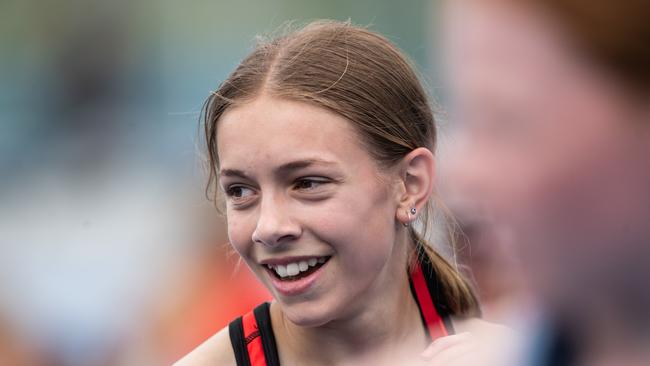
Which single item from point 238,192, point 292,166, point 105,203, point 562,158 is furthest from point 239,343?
point 105,203

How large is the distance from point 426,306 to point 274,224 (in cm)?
66

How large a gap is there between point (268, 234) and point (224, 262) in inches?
90.4

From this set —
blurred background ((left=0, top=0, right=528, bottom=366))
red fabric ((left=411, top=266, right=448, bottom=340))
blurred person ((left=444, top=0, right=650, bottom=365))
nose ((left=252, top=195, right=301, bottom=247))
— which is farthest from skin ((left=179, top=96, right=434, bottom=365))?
blurred person ((left=444, top=0, right=650, bottom=365))

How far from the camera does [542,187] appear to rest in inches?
29.8

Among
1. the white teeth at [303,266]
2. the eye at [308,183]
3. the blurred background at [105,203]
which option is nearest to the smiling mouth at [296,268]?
the white teeth at [303,266]

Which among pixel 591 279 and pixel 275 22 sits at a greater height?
pixel 275 22

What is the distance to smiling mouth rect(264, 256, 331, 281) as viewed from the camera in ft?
7.39

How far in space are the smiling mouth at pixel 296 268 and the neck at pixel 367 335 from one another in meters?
0.21

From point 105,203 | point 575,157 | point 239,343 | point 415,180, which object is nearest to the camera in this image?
point 575,157

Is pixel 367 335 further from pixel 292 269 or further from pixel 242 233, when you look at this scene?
pixel 242 233

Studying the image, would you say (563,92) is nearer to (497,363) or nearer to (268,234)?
(497,363)

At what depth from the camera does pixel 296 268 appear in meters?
2.26

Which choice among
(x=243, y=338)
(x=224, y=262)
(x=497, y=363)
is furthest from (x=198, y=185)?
(x=497, y=363)

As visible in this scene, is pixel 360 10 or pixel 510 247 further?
pixel 360 10
